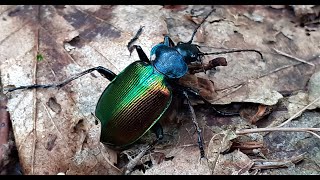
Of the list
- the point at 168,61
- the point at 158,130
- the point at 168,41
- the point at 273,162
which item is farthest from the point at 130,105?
the point at 273,162

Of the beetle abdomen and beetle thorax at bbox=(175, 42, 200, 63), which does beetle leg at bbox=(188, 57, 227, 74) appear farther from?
the beetle abdomen

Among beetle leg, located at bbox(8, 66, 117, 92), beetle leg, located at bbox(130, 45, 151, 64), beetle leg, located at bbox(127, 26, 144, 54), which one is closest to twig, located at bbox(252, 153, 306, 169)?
beetle leg, located at bbox(130, 45, 151, 64)

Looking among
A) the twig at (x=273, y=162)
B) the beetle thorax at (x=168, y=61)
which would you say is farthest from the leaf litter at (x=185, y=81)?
the beetle thorax at (x=168, y=61)

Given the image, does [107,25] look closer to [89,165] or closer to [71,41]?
[71,41]

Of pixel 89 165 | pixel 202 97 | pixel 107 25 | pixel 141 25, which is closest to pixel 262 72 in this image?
pixel 202 97

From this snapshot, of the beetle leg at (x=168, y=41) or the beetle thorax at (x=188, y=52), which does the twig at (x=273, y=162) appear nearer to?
the beetle thorax at (x=188, y=52)

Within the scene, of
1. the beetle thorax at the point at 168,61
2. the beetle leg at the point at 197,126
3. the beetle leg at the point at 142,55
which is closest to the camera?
the beetle leg at the point at 197,126

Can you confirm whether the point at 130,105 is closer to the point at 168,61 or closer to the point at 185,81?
the point at 168,61
